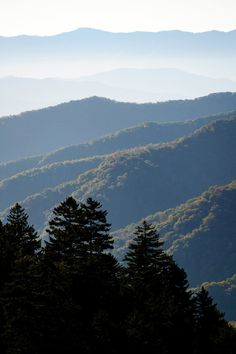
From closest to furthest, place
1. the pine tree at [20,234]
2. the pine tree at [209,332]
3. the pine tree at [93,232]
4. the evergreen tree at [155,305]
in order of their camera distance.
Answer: the evergreen tree at [155,305], the pine tree at [93,232], the pine tree at [209,332], the pine tree at [20,234]

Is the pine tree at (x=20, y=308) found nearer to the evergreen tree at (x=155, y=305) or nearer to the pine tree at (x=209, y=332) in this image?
the evergreen tree at (x=155, y=305)

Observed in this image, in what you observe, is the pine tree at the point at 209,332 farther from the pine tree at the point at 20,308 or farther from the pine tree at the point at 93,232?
the pine tree at the point at 20,308

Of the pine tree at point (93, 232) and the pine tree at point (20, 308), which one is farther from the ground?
the pine tree at point (93, 232)

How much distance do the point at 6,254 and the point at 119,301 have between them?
9.10 m

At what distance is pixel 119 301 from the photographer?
145ft

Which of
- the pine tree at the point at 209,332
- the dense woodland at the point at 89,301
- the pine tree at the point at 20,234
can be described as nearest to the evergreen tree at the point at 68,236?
the dense woodland at the point at 89,301

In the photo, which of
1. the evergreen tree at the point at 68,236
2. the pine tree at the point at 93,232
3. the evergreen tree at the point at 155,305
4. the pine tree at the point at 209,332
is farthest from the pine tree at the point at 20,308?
the pine tree at the point at 209,332

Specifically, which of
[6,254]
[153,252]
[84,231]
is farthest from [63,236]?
[153,252]

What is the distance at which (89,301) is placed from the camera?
42562mm

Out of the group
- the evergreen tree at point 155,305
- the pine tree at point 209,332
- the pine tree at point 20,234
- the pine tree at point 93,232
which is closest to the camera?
the evergreen tree at point 155,305

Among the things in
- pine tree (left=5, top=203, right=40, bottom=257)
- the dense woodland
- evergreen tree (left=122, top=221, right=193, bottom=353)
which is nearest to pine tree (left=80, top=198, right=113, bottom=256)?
the dense woodland

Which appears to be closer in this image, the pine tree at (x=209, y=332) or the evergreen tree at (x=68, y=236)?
the evergreen tree at (x=68, y=236)

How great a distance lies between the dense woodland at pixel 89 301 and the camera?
37.3 metres

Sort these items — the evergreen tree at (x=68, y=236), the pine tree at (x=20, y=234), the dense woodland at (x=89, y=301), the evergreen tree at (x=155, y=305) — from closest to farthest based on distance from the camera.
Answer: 1. the dense woodland at (x=89, y=301)
2. the evergreen tree at (x=155, y=305)
3. the evergreen tree at (x=68, y=236)
4. the pine tree at (x=20, y=234)
